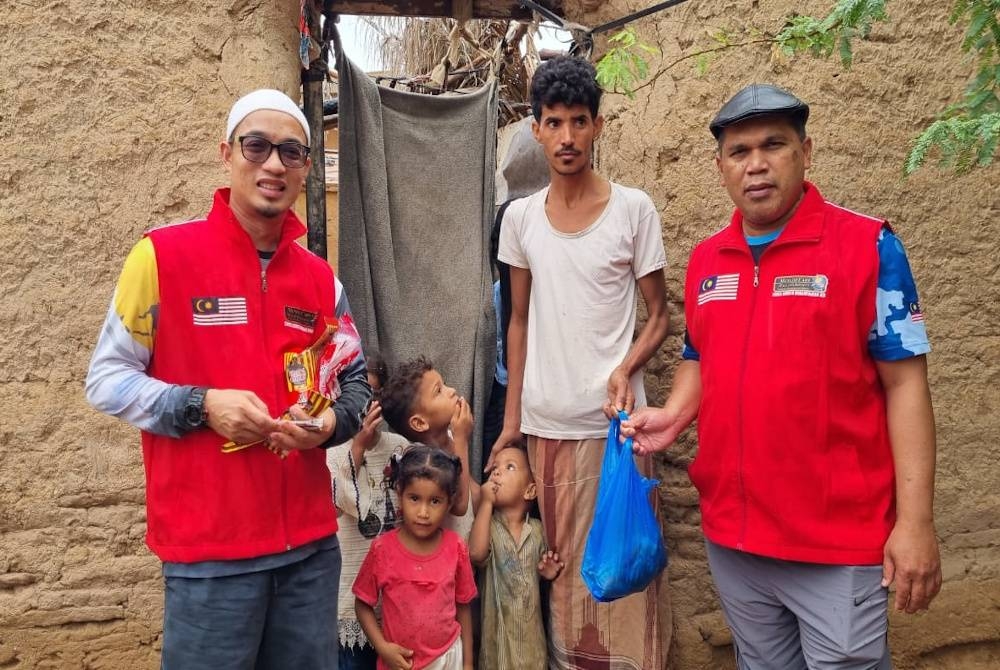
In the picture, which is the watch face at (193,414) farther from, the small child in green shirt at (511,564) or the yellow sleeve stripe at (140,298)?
the small child in green shirt at (511,564)

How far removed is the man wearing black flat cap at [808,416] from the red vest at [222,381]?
3.57 ft

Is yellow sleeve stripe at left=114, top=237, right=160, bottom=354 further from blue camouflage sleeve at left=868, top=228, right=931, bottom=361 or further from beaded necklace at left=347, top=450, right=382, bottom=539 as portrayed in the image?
blue camouflage sleeve at left=868, top=228, right=931, bottom=361

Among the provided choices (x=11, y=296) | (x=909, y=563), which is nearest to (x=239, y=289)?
(x=11, y=296)

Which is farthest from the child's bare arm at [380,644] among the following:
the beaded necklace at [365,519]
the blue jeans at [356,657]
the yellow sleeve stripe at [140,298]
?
the yellow sleeve stripe at [140,298]

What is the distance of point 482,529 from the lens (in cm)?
323

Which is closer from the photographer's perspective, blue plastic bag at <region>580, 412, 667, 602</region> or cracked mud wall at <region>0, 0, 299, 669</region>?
blue plastic bag at <region>580, 412, 667, 602</region>

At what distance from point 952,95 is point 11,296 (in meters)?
3.49

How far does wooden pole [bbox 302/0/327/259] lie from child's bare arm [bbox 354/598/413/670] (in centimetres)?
145

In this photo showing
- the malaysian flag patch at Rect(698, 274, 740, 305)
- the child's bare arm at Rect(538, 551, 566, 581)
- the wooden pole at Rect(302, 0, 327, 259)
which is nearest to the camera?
the malaysian flag patch at Rect(698, 274, 740, 305)

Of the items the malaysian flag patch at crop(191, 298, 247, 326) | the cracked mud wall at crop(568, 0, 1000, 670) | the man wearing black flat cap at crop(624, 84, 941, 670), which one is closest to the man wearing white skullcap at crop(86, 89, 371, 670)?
the malaysian flag patch at crop(191, 298, 247, 326)

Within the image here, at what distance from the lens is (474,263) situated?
3852 millimetres

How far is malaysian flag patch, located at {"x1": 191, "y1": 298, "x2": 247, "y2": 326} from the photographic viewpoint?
6.98 ft

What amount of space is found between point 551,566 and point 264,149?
5.75 feet

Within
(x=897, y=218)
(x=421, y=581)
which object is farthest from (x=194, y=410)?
(x=897, y=218)
